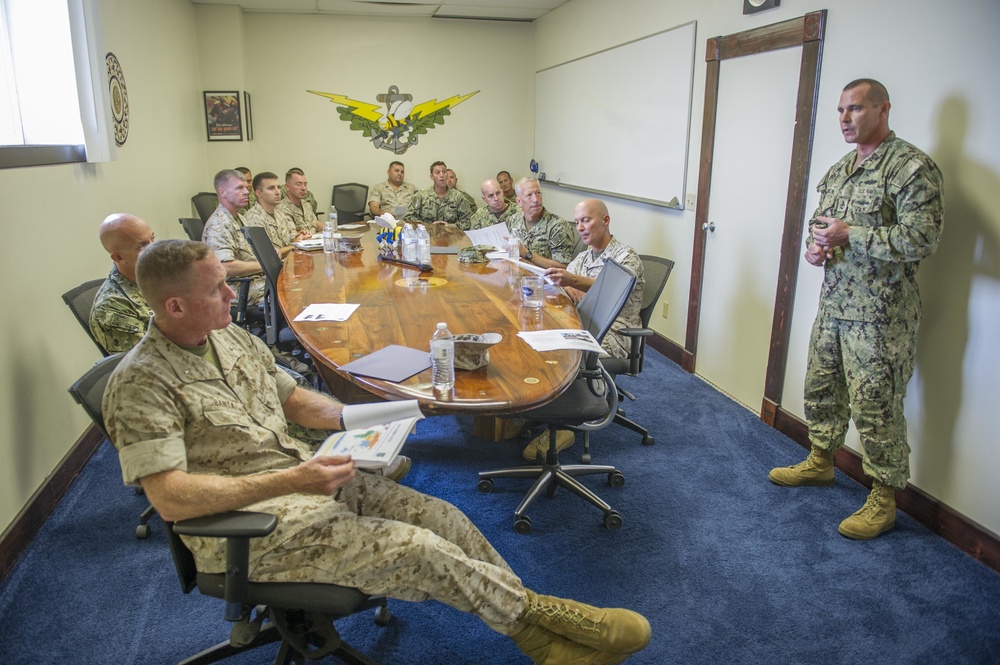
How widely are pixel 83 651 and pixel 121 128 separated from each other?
3126 mm

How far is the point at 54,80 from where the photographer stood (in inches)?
123

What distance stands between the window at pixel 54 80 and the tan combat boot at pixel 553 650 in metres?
2.66

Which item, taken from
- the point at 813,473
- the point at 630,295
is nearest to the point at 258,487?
the point at 630,295

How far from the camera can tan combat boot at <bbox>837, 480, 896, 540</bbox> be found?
244 cm

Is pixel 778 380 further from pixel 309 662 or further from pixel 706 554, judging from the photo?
pixel 309 662

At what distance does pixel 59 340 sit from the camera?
2805 millimetres

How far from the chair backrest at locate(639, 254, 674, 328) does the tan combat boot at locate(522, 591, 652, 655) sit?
1.75 meters

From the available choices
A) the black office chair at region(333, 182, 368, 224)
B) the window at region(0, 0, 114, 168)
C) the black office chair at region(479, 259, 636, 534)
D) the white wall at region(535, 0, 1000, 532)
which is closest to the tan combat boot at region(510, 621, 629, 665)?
the black office chair at region(479, 259, 636, 534)

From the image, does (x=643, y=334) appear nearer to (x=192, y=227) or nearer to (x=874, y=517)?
(x=874, y=517)

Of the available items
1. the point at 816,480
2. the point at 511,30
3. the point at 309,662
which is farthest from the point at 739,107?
the point at 511,30

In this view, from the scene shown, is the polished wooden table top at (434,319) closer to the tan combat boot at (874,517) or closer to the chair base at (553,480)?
the chair base at (553,480)

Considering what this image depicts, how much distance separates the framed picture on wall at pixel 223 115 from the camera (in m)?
6.66

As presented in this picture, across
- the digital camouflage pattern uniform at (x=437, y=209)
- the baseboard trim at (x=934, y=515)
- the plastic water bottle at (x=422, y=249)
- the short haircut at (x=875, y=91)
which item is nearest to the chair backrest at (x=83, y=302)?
the plastic water bottle at (x=422, y=249)

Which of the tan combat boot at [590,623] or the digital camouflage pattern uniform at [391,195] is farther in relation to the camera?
the digital camouflage pattern uniform at [391,195]
